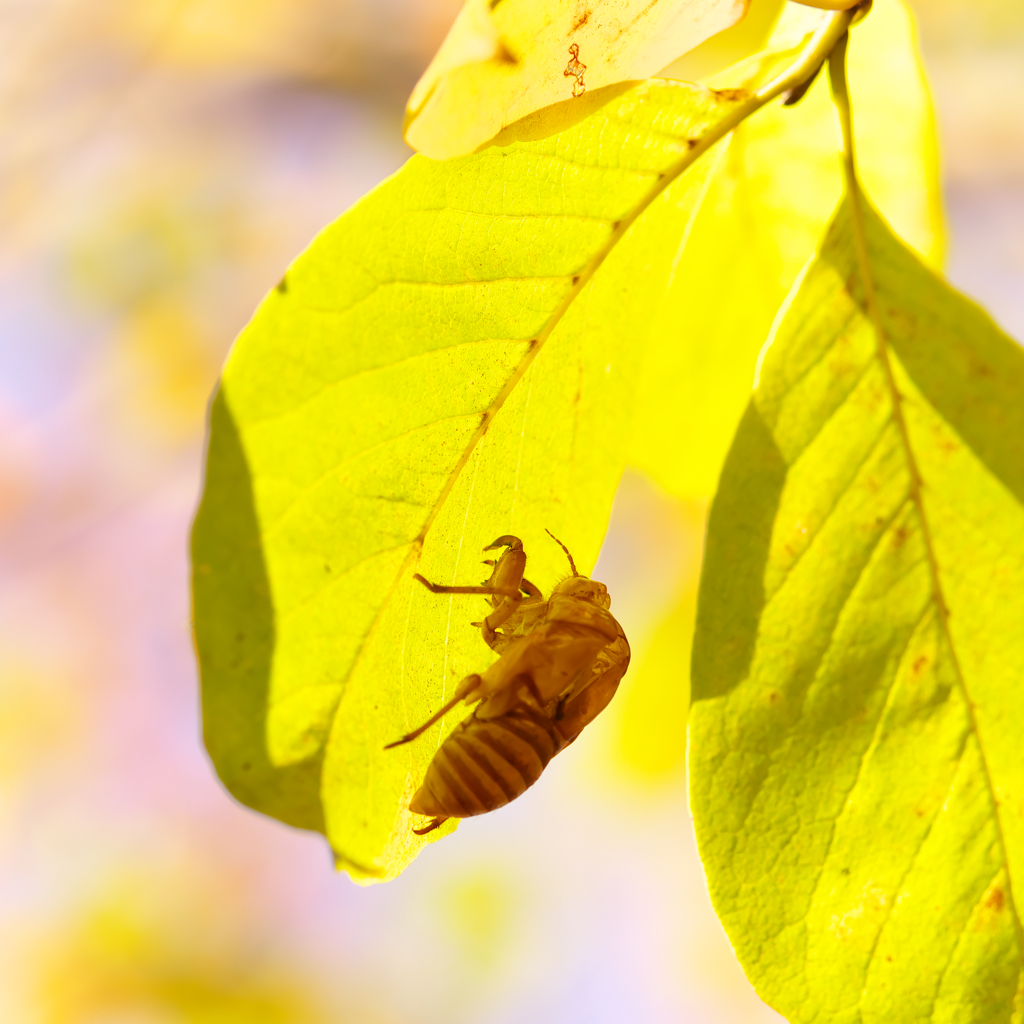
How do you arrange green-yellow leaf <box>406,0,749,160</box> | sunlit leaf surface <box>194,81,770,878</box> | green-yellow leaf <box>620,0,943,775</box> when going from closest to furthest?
green-yellow leaf <box>406,0,749,160</box>
sunlit leaf surface <box>194,81,770,878</box>
green-yellow leaf <box>620,0,943,775</box>

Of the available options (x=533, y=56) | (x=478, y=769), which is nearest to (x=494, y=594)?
(x=478, y=769)

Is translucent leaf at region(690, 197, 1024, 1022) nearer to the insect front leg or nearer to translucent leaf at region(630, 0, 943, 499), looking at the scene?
the insect front leg

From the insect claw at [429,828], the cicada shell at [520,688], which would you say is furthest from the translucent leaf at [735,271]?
the insect claw at [429,828]

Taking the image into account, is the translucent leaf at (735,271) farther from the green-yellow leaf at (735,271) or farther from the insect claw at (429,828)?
the insect claw at (429,828)

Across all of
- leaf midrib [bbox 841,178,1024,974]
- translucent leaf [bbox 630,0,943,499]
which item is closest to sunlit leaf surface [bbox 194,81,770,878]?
leaf midrib [bbox 841,178,1024,974]

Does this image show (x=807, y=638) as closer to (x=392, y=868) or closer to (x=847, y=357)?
(x=847, y=357)
